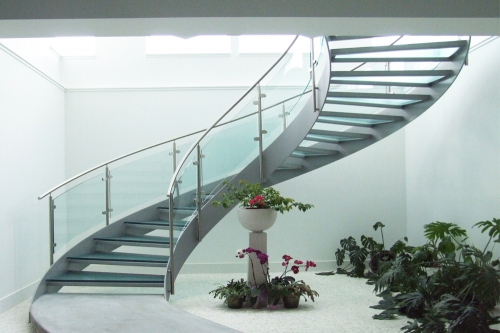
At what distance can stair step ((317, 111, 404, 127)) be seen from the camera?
6066mm

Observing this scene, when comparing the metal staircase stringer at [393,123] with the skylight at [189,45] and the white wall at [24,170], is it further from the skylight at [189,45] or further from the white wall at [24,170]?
the white wall at [24,170]

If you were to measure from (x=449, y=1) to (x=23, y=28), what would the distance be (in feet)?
9.47

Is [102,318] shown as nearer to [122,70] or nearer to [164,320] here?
[164,320]

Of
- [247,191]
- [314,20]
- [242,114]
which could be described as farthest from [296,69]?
[314,20]

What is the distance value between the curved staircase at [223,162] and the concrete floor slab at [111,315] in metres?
0.31

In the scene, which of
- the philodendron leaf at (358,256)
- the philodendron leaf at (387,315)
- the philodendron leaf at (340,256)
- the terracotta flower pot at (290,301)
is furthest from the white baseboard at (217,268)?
the philodendron leaf at (387,315)

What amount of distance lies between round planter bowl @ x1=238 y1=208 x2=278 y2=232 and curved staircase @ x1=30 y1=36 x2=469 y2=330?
59cm

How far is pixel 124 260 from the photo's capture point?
5.94m

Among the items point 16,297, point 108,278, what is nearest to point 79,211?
point 108,278

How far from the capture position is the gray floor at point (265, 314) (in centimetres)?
469

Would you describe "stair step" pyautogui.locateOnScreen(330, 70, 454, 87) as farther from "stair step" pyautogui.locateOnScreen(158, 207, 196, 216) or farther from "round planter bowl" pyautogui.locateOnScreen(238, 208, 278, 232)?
"stair step" pyautogui.locateOnScreen(158, 207, 196, 216)

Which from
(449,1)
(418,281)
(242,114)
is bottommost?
(418,281)

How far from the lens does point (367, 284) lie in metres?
7.18

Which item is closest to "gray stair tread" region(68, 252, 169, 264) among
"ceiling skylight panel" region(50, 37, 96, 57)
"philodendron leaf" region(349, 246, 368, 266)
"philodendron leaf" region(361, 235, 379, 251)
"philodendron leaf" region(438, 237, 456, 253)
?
"philodendron leaf" region(438, 237, 456, 253)
